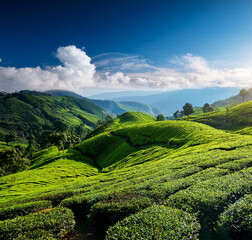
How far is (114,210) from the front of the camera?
19094mm

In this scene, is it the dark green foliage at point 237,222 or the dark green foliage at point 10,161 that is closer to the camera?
the dark green foliage at point 237,222

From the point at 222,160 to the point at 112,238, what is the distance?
29.3 m

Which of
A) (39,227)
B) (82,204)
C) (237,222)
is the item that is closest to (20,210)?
(82,204)

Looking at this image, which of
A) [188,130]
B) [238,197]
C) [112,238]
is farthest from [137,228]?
[188,130]

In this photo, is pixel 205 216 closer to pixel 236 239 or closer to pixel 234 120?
pixel 236 239

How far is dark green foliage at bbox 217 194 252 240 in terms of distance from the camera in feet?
43.3

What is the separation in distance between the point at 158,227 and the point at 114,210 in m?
6.13

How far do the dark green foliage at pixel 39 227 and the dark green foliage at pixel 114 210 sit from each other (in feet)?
10.5

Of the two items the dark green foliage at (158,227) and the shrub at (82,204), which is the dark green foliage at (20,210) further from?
the dark green foliage at (158,227)

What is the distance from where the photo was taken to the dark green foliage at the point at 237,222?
13.2m

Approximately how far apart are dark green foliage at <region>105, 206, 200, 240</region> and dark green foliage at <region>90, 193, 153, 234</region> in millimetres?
2236

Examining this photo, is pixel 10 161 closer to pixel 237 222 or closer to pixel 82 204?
pixel 82 204

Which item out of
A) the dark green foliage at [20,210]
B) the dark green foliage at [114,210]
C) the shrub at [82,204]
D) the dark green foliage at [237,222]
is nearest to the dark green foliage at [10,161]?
the dark green foliage at [20,210]

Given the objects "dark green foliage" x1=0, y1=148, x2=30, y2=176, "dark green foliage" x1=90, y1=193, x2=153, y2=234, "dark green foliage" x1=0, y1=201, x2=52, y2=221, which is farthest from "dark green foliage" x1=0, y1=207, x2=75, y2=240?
"dark green foliage" x1=0, y1=148, x2=30, y2=176
